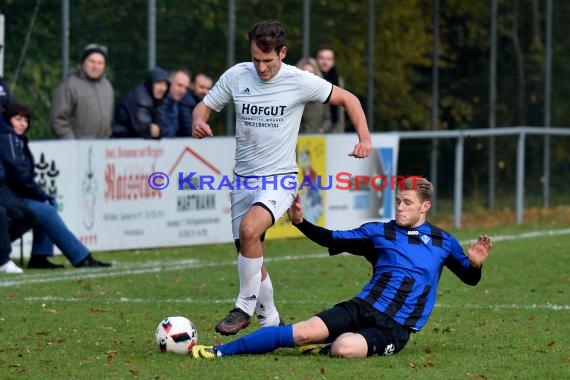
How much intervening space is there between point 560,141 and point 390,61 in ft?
11.1

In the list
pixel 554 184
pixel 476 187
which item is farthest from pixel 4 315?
pixel 554 184

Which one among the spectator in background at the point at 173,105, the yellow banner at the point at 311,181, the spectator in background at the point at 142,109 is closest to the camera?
the spectator in background at the point at 142,109

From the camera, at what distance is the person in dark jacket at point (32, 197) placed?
49.4 ft

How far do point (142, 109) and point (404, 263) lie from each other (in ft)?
28.8

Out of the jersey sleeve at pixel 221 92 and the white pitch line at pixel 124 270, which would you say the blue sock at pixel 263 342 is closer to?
the jersey sleeve at pixel 221 92

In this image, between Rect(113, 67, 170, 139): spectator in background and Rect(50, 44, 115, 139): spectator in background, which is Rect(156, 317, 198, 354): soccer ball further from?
Rect(113, 67, 170, 139): spectator in background

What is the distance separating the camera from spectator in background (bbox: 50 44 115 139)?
17.0m

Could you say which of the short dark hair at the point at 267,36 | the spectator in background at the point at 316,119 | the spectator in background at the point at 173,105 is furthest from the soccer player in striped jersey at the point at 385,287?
the spectator in background at the point at 316,119

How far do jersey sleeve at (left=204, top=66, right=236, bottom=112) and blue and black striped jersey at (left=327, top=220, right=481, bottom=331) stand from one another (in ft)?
4.54

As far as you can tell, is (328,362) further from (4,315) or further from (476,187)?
(476,187)

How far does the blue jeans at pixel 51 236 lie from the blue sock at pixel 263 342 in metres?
6.30

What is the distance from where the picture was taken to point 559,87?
2750cm

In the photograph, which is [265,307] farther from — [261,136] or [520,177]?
[520,177]

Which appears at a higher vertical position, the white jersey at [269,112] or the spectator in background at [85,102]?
the white jersey at [269,112]
